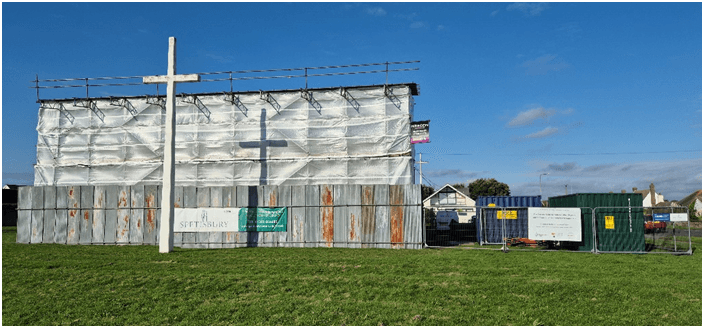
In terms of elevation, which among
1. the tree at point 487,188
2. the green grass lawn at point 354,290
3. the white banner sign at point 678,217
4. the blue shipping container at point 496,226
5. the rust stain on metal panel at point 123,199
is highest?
the tree at point 487,188

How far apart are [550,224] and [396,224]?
6.53m

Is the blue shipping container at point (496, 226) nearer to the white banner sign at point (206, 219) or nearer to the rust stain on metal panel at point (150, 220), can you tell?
the white banner sign at point (206, 219)

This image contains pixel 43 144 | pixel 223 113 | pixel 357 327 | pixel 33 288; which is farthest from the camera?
pixel 43 144

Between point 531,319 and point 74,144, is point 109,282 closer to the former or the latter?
point 531,319

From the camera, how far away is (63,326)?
945 centimetres

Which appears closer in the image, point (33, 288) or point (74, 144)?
point (33, 288)

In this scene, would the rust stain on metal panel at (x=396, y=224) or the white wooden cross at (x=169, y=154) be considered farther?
the rust stain on metal panel at (x=396, y=224)

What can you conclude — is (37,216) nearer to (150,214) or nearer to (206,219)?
(150,214)

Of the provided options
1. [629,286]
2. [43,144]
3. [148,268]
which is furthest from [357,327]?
[43,144]

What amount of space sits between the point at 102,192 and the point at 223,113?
738 centimetres

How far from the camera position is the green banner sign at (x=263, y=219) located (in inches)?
852

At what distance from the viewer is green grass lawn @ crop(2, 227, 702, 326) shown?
31.6 ft

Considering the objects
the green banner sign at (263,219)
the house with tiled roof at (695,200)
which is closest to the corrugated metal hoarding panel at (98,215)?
the green banner sign at (263,219)

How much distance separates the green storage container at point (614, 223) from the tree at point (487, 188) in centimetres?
7712
